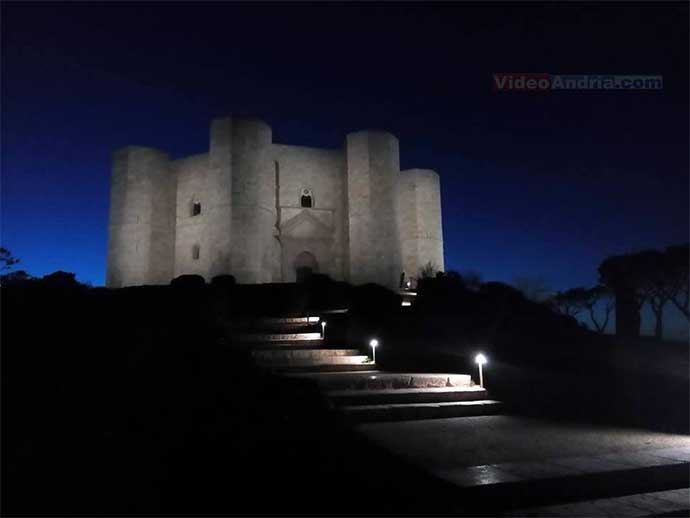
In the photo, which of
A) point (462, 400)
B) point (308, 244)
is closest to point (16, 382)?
point (462, 400)

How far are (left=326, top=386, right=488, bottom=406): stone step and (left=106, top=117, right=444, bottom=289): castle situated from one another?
1976 cm

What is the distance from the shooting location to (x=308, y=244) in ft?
95.3

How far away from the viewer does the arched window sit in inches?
1155

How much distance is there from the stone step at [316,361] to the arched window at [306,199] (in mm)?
20054

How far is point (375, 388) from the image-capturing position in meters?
7.52

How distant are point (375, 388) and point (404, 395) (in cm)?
63

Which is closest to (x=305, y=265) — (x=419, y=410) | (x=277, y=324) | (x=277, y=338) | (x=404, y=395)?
(x=277, y=324)

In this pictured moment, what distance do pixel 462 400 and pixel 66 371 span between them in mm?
5185

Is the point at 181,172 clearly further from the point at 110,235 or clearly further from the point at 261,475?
the point at 261,475

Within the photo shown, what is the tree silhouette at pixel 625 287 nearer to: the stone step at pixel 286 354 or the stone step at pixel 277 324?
the stone step at pixel 277 324

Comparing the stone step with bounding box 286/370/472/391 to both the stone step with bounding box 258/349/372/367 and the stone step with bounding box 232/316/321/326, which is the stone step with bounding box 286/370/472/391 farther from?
the stone step with bounding box 232/316/321/326

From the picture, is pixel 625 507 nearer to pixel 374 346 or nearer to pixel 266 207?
pixel 374 346

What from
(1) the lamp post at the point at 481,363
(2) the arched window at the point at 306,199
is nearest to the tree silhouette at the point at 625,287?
(2) the arched window at the point at 306,199

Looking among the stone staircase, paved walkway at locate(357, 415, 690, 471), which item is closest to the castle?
the stone staircase
